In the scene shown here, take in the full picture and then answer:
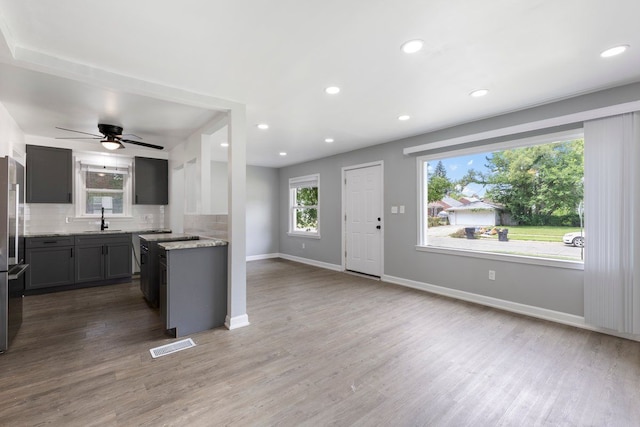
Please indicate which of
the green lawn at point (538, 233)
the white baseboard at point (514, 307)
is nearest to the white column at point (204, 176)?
the white baseboard at point (514, 307)

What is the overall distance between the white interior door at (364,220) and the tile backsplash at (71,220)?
369cm

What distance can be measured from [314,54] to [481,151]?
2781 mm

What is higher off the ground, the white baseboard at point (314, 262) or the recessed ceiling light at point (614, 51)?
the recessed ceiling light at point (614, 51)

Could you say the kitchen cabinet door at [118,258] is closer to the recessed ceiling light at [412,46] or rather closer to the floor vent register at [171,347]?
the floor vent register at [171,347]

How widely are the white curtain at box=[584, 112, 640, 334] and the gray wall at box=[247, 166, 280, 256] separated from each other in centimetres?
620

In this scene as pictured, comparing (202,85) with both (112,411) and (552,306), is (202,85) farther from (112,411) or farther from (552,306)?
(552,306)

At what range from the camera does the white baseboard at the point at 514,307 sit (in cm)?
304

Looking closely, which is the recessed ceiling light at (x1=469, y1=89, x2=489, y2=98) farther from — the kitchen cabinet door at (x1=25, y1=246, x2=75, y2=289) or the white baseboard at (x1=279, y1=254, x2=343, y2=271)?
the kitchen cabinet door at (x1=25, y1=246, x2=75, y2=289)

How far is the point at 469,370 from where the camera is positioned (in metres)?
2.28

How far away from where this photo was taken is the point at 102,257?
15.5 ft

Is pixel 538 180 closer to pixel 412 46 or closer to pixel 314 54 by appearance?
pixel 412 46

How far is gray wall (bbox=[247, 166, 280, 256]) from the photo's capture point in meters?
7.30

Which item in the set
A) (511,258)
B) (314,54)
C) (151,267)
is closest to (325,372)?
(314,54)

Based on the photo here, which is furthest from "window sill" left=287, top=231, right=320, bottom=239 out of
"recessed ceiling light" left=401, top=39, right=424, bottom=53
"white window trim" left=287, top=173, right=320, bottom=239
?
"recessed ceiling light" left=401, top=39, right=424, bottom=53
